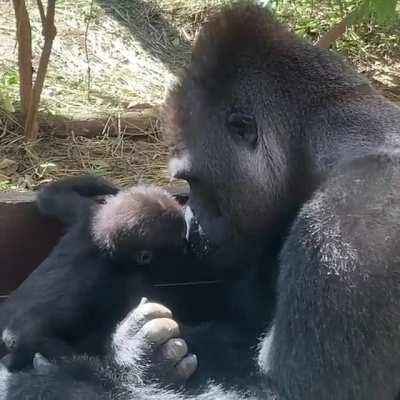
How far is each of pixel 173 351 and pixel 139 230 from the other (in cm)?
49

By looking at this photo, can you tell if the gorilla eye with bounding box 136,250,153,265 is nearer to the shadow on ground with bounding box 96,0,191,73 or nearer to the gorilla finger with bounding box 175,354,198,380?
the gorilla finger with bounding box 175,354,198,380

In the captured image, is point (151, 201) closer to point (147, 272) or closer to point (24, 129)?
point (147, 272)

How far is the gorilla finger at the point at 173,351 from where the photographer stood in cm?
211

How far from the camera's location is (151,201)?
2559 mm

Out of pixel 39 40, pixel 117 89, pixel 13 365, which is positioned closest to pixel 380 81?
pixel 117 89

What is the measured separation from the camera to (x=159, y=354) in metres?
2.11

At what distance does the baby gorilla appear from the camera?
2.38 meters

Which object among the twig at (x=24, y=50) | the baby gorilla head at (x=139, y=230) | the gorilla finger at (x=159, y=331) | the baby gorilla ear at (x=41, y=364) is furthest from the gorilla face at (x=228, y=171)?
the twig at (x=24, y=50)

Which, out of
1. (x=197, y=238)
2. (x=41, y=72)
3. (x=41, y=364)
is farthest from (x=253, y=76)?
(x=41, y=72)

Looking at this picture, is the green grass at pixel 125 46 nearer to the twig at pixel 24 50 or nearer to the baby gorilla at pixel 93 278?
the twig at pixel 24 50

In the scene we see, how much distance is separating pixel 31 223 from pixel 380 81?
→ 3411mm

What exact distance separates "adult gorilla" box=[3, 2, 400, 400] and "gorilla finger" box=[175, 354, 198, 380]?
0.08m

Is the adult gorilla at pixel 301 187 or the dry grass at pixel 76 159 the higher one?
the adult gorilla at pixel 301 187

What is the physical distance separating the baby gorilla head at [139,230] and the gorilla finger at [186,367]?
449mm
